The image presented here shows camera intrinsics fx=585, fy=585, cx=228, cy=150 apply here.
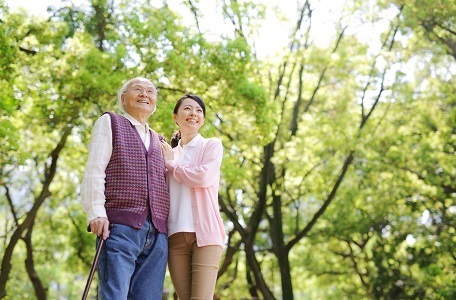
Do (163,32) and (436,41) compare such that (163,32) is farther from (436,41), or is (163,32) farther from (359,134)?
(436,41)

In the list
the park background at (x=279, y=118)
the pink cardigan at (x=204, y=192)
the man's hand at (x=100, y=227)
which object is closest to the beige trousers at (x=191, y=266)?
the pink cardigan at (x=204, y=192)

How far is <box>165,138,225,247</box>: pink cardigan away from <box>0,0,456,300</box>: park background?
5.07m

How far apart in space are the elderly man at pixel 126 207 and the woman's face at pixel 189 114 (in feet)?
1.15

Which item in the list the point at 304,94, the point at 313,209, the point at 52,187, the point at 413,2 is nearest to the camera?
the point at 413,2

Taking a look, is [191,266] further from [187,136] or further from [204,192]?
[187,136]

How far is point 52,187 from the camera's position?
1720cm

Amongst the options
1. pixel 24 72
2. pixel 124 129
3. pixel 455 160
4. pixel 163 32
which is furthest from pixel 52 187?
pixel 124 129

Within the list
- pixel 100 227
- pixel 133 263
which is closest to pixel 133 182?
pixel 100 227

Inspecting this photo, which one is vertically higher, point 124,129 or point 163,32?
point 163,32

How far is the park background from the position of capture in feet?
33.1

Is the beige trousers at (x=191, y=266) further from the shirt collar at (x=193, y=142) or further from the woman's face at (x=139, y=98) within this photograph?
the woman's face at (x=139, y=98)

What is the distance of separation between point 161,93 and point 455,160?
6444 mm

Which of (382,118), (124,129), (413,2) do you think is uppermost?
(413,2)

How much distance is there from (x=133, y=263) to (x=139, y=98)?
1.00 metres
